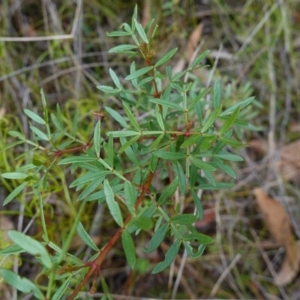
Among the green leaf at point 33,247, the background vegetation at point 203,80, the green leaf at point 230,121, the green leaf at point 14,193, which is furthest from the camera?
the background vegetation at point 203,80

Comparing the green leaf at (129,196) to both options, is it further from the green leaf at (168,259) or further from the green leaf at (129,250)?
the green leaf at (168,259)

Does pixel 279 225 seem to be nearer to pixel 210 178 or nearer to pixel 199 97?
pixel 210 178

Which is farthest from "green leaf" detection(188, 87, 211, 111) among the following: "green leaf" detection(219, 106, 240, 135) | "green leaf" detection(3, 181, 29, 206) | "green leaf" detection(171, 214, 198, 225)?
"green leaf" detection(3, 181, 29, 206)

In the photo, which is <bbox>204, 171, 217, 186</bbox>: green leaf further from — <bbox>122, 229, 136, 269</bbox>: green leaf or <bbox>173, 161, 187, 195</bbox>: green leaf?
<bbox>122, 229, 136, 269</bbox>: green leaf

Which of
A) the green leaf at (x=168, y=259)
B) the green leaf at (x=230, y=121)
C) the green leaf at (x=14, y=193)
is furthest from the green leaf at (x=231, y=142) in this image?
the green leaf at (x=14, y=193)

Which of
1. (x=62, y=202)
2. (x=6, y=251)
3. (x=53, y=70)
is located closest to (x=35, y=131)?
(x=6, y=251)

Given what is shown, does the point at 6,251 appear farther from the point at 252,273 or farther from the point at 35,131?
the point at 252,273
